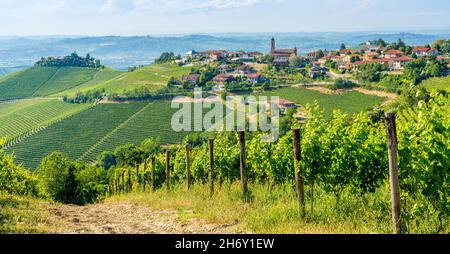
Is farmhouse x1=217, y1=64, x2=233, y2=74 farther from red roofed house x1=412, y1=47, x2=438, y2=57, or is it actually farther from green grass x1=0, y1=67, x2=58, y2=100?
green grass x1=0, y1=67, x2=58, y2=100

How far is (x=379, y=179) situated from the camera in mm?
6629

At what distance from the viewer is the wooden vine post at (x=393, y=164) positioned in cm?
473

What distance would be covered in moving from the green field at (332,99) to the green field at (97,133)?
2432 cm

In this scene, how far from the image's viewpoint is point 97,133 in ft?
243

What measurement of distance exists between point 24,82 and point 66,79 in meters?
13.0

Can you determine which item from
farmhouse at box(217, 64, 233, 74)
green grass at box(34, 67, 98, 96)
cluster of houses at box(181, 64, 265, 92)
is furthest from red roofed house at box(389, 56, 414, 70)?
green grass at box(34, 67, 98, 96)

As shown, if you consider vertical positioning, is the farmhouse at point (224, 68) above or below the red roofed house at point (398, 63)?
below

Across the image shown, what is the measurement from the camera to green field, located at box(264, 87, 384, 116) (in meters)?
69.9

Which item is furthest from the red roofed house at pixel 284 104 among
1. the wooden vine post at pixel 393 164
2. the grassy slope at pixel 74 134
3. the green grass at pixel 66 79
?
the green grass at pixel 66 79

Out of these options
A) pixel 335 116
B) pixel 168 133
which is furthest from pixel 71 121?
pixel 335 116

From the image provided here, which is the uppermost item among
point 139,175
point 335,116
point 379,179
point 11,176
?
point 335,116

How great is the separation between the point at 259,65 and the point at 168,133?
74506 millimetres

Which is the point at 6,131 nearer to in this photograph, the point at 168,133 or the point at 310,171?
the point at 168,133

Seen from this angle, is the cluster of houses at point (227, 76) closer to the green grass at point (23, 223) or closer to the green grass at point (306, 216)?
the green grass at point (306, 216)
